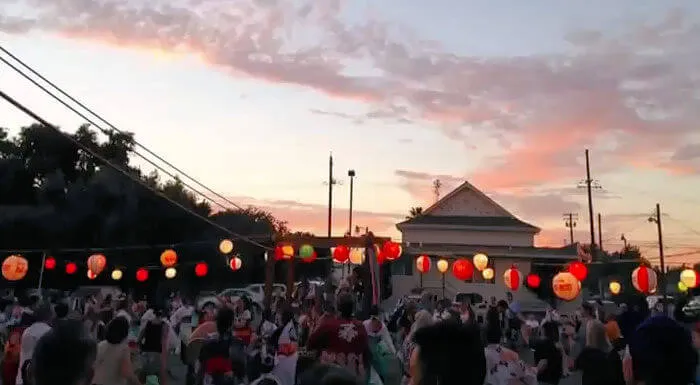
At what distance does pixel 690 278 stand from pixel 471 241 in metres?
25.3

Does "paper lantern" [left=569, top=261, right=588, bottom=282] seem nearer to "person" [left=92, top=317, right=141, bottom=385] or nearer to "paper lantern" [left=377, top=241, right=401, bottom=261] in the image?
"paper lantern" [left=377, top=241, right=401, bottom=261]

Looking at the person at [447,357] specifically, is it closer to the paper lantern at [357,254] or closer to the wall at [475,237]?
the paper lantern at [357,254]

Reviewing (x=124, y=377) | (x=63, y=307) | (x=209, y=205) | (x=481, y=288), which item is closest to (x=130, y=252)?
(x=209, y=205)

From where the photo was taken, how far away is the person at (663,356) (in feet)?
10.2

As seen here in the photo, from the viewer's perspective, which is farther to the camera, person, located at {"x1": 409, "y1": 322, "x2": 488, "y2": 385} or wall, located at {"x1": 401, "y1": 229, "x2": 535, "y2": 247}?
wall, located at {"x1": 401, "y1": 229, "x2": 535, "y2": 247}

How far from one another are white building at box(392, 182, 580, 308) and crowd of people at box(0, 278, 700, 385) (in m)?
26.9

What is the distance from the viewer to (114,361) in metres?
7.01

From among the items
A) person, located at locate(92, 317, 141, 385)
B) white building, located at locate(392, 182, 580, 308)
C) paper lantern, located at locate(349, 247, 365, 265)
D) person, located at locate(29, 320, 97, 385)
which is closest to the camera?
person, located at locate(29, 320, 97, 385)

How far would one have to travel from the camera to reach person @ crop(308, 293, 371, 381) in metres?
6.52

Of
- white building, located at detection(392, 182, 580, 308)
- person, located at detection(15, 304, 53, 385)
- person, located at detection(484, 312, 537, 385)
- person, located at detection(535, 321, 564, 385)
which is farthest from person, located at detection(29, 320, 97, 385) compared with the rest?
white building, located at detection(392, 182, 580, 308)

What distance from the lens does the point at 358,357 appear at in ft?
21.9

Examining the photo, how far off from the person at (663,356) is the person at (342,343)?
3.59 m

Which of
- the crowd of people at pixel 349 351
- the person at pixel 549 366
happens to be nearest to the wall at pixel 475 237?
the crowd of people at pixel 349 351

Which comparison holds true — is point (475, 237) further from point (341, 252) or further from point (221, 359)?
point (221, 359)
